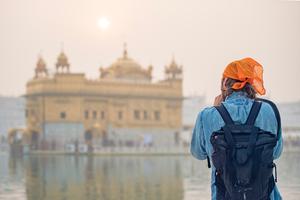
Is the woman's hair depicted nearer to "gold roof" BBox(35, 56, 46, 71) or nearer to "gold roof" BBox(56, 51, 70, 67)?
"gold roof" BBox(56, 51, 70, 67)

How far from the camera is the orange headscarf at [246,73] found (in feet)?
5.10

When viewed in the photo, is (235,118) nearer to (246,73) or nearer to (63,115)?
(246,73)

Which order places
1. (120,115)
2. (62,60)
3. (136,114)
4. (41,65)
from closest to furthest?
(62,60)
(41,65)
(120,115)
(136,114)

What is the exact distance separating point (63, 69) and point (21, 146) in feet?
11.4

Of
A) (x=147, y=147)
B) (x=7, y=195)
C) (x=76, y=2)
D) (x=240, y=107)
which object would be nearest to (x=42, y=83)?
(x=147, y=147)

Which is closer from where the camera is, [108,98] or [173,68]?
[108,98]

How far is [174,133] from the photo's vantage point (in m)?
27.9

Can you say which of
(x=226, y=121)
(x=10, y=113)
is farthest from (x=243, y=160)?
(x=10, y=113)

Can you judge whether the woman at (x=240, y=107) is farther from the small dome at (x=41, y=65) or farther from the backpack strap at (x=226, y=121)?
the small dome at (x=41, y=65)

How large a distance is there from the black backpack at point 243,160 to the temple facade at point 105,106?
75.3 ft

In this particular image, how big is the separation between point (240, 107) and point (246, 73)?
73 mm

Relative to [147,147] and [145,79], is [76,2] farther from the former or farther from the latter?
[145,79]

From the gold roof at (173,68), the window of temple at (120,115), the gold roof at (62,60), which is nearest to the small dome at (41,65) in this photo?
the gold roof at (62,60)

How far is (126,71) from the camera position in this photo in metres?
27.8
